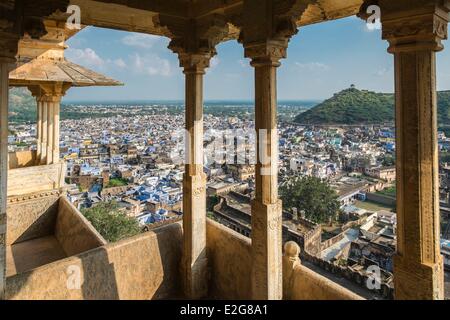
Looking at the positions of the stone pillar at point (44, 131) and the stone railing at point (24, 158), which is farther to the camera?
the stone railing at point (24, 158)

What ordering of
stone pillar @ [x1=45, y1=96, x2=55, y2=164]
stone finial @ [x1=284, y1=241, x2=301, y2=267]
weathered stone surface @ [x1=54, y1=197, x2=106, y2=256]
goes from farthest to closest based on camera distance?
stone pillar @ [x1=45, y1=96, x2=55, y2=164]
weathered stone surface @ [x1=54, y1=197, x2=106, y2=256]
stone finial @ [x1=284, y1=241, x2=301, y2=267]

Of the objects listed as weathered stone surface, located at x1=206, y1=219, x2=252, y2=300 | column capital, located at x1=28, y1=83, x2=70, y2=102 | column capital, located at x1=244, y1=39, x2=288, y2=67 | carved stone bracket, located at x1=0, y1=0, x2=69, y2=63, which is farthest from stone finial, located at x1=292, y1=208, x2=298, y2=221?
carved stone bracket, located at x1=0, y1=0, x2=69, y2=63

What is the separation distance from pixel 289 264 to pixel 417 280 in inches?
67.8

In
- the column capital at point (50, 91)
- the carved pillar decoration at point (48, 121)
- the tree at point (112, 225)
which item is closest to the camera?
the column capital at point (50, 91)

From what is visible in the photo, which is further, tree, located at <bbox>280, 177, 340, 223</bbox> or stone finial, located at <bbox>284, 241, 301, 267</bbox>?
tree, located at <bbox>280, 177, 340, 223</bbox>

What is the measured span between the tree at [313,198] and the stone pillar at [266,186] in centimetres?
2002

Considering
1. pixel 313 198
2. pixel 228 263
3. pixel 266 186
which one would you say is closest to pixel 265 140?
pixel 266 186

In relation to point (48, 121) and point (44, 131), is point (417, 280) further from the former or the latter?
point (44, 131)

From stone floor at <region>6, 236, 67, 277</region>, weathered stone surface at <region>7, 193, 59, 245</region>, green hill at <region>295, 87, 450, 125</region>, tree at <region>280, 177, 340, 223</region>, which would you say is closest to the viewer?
stone floor at <region>6, 236, 67, 277</region>

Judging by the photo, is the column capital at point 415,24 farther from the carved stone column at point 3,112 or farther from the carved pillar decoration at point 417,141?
the carved stone column at point 3,112

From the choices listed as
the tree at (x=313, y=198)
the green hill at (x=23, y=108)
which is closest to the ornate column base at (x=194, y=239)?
the tree at (x=313, y=198)

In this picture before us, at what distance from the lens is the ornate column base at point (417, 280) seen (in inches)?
87.5

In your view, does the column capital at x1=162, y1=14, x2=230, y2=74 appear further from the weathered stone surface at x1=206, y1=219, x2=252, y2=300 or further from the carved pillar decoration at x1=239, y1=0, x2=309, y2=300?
the weathered stone surface at x1=206, y1=219, x2=252, y2=300

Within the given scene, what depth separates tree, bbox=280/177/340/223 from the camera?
22.5 m
